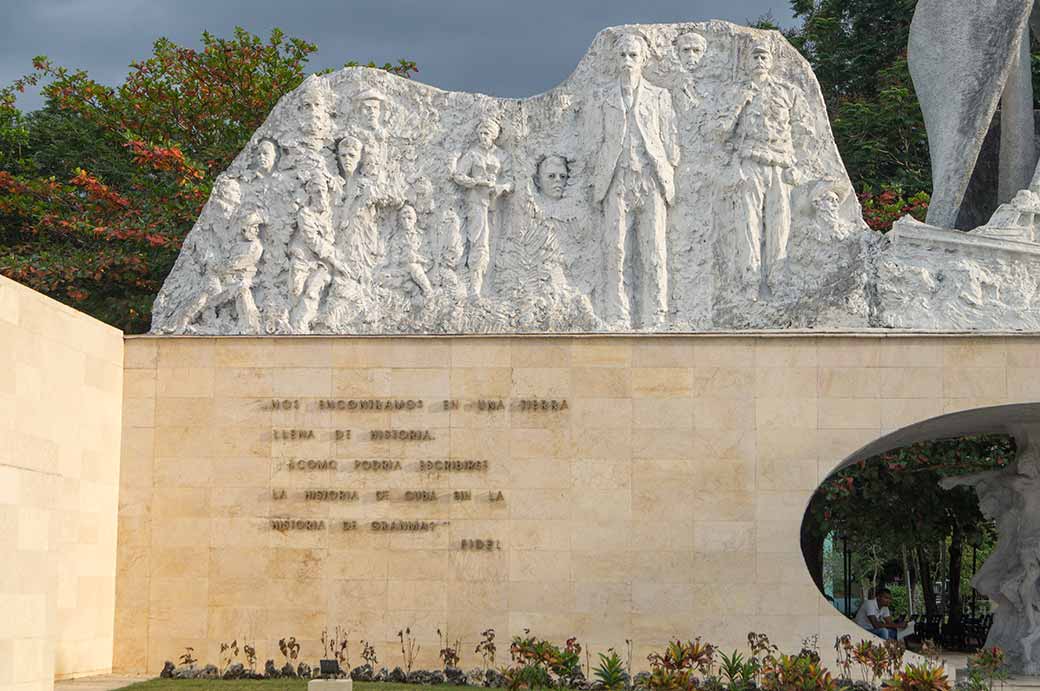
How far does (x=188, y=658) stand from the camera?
14.5 meters

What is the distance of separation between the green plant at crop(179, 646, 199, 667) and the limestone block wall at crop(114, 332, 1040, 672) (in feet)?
0.36

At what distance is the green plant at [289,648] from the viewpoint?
14.2 m

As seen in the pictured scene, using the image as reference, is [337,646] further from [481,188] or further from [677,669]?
[481,188]

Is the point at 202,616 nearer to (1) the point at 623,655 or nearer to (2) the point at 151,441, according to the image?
(2) the point at 151,441

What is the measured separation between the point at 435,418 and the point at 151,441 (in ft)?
9.41

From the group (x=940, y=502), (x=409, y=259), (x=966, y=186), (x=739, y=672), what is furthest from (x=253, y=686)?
(x=940, y=502)

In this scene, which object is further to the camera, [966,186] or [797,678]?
[966,186]

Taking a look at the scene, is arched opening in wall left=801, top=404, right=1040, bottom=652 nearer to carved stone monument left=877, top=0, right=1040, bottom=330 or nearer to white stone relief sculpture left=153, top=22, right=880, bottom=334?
carved stone monument left=877, top=0, right=1040, bottom=330

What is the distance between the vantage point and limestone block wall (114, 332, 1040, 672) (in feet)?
47.3

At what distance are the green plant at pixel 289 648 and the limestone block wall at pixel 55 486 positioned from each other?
1.78 meters

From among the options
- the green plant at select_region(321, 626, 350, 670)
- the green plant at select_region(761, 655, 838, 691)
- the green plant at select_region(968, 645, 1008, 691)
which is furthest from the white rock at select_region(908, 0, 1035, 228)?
the green plant at select_region(321, 626, 350, 670)

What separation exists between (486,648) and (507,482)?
64.1 inches

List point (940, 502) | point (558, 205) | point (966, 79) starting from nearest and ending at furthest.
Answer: point (558, 205), point (966, 79), point (940, 502)

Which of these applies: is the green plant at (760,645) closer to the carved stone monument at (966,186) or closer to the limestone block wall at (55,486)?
the carved stone monument at (966,186)
